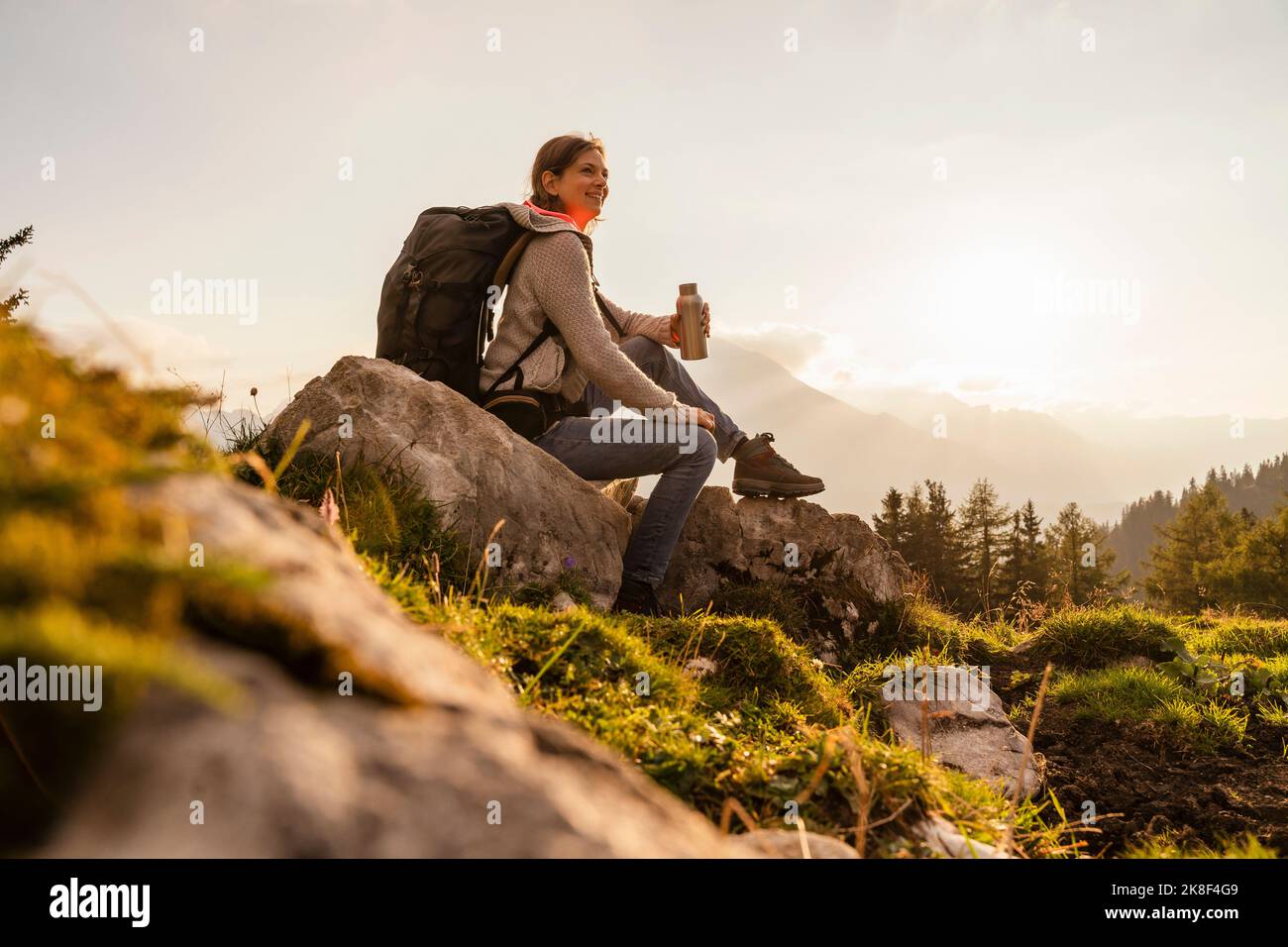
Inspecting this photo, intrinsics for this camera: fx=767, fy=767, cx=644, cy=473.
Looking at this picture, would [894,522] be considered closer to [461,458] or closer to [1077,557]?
[1077,557]

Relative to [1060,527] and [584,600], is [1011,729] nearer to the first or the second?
[584,600]

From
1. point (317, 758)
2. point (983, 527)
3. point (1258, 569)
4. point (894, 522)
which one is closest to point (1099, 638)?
point (317, 758)

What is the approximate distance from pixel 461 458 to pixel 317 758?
4.97m

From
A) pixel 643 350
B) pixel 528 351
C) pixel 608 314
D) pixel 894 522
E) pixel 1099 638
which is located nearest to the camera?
pixel 528 351

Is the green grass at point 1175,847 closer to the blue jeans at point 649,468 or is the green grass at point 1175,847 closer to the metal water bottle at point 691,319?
the blue jeans at point 649,468

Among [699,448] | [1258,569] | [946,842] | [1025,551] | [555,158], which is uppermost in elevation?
[555,158]

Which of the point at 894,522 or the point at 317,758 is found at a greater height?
the point at 317,758

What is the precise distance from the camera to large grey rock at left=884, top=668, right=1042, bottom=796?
551 centimetres

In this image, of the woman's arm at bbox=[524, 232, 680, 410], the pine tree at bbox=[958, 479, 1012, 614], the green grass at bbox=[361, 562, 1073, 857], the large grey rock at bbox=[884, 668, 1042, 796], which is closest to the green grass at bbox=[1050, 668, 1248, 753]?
the large grey rock at bbox=[884, 668, 1042, 796]

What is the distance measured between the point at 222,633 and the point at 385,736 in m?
0.29

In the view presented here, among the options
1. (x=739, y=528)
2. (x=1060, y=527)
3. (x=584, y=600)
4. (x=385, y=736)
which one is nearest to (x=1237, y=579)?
(x=1060, y=527)

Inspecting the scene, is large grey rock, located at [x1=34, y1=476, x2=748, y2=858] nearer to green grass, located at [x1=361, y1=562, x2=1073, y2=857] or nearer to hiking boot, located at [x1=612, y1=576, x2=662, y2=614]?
green grass, located at [x1=361, y1=562, x2=1073, y2=857]

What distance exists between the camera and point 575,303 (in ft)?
20.2
